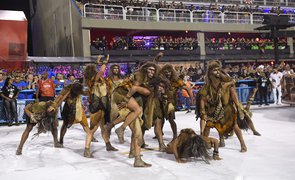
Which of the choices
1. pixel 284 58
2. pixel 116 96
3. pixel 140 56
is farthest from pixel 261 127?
pixel 284 58

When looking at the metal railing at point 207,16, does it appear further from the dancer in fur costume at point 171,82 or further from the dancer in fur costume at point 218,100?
the dancer in fur costume at point 218,100

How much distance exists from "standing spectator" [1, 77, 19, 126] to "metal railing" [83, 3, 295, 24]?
15.2 meters

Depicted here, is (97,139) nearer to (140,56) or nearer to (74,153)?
(74,153)

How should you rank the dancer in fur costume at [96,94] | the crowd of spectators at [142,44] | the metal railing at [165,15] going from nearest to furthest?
the dancer in fur costume at [96,94] → the crowd of spectators at [142,44] → the metal railing at [165,15]

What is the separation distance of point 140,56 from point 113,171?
798 inches

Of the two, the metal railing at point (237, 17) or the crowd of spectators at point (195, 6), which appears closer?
the crowd of spectators at point (195, 6)

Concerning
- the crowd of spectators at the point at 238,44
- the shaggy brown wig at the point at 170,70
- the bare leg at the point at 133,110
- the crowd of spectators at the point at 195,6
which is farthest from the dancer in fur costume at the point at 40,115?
the crowd of spectators at the point at 238,44

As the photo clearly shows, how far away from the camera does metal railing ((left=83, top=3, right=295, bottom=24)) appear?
25.6 meters

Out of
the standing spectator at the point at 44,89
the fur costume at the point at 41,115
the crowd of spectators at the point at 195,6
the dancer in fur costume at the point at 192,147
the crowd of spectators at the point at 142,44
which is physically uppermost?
the crowd of spectators at the point at 195,6

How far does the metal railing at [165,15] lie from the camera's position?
25.6 meters

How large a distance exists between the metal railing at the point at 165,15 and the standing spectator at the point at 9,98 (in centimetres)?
1524

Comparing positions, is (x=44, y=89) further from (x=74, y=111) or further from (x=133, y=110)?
(x=133, y=110)

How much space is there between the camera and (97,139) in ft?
25.4

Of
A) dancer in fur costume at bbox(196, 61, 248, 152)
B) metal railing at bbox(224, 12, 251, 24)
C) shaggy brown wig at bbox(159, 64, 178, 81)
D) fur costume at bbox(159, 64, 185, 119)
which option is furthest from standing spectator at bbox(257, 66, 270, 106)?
metal railing at bbox(224, 12, 251, 24)
